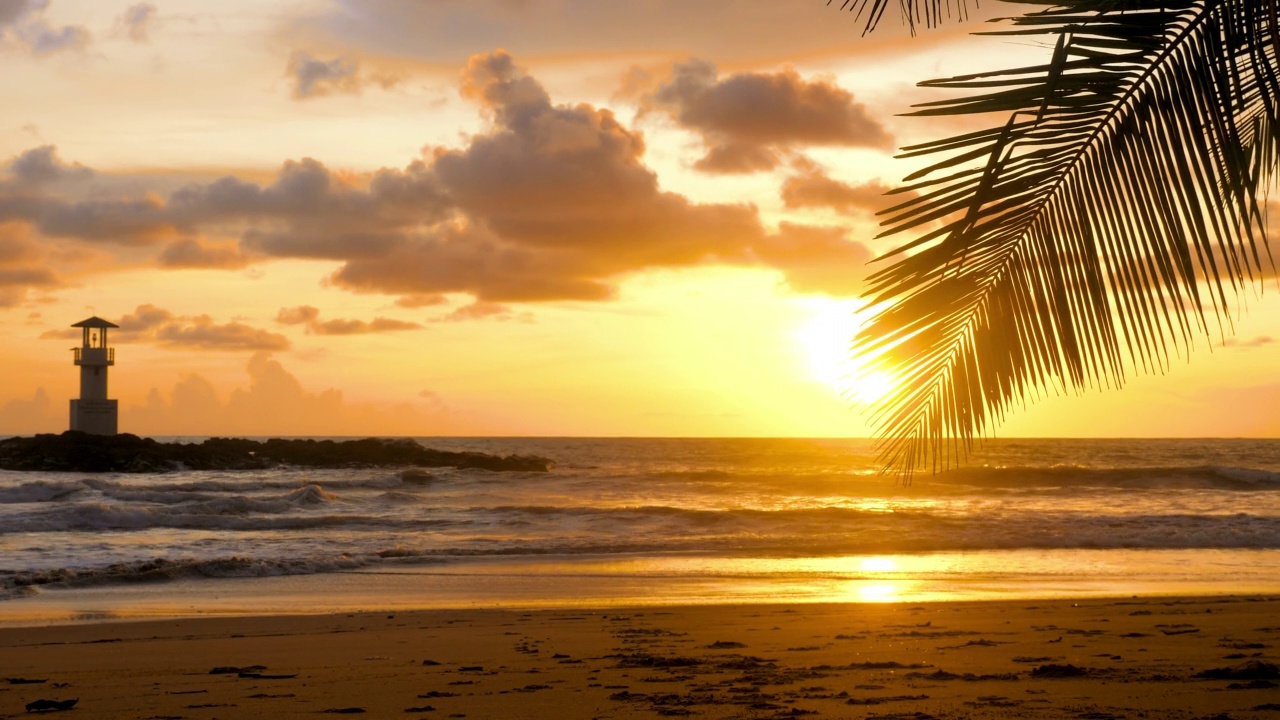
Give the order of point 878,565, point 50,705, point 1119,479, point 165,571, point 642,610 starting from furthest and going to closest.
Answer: point 1119,479 < point 878,565 < point 165,571 < point 642,610 < point 50,705

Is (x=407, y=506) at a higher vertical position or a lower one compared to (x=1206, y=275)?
lower

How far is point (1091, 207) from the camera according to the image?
2.08 meters

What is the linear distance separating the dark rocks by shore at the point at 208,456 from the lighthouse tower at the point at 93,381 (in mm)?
2297

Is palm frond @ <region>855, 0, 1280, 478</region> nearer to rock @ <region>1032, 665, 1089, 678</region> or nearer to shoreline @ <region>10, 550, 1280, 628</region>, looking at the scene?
rock @ <region>1032, 665, 1089, 678</region>

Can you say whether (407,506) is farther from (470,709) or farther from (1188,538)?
(470,709)

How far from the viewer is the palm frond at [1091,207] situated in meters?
2.02

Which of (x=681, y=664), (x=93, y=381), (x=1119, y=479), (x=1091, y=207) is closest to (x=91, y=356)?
(x=93, y=381)

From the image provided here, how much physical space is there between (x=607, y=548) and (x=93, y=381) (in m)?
42.1

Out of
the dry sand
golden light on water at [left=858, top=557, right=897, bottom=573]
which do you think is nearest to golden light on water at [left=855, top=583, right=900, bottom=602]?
the dry sand

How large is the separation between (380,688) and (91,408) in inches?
2005

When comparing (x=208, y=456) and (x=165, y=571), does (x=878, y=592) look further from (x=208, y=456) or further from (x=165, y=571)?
(x=208, y=456)

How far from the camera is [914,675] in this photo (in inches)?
246

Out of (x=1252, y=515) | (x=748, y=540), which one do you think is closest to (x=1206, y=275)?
(x=748, y=540)

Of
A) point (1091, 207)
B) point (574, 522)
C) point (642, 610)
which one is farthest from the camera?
point (574, 522)
